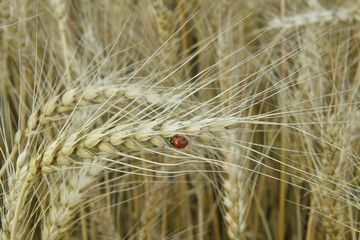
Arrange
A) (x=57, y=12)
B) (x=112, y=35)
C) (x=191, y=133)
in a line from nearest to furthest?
(x=191, y=133)
(x=57, y=12)
(x=112, y=35)

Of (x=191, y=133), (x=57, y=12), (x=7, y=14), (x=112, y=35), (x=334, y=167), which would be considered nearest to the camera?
(x=191, y=133)

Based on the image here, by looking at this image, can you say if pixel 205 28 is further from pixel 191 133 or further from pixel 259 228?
pixel 191 133

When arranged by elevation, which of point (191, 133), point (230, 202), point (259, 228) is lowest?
point (259, 228)

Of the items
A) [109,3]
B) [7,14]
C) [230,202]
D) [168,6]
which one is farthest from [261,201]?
[7,14]

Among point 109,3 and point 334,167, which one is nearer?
point 334,167

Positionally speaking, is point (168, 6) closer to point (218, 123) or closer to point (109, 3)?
point (109, 3)

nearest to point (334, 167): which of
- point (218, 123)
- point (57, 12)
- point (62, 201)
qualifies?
point (218, 123)

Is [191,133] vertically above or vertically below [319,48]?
below
